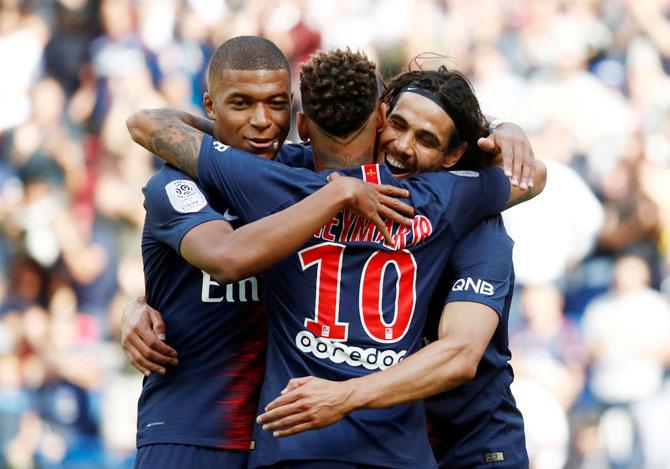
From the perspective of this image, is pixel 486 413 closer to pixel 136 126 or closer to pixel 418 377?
pixel 418 377

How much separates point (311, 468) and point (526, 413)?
545 centimetres

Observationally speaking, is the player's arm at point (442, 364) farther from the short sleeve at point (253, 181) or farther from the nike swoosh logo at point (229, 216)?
the nike swoosh logo at point (229, 216)

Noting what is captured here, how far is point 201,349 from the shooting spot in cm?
482

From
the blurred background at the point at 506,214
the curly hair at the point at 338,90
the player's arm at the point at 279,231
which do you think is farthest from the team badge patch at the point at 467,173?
the blurred background at the point at 506,214

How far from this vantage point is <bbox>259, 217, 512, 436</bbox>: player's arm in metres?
4.07

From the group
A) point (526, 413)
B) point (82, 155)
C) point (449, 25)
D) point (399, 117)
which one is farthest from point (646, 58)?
point (399, 117)

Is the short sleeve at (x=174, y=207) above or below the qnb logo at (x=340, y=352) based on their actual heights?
above

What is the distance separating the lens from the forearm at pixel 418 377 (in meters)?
4.19

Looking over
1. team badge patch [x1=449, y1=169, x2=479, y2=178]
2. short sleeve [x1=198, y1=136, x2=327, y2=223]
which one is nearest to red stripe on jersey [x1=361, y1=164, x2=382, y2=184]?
short sleeve [x1=198, y1=136, x2=327, y2=223]

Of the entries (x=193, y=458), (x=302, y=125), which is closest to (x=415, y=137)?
(x=302, y=125)

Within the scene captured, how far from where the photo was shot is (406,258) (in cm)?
450

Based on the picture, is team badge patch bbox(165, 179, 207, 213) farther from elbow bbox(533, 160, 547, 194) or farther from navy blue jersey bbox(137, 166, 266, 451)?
elbow bbox(533, 160, 547, 194)

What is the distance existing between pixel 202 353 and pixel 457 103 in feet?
4.94

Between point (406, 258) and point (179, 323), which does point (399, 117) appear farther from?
point (179, 323)
